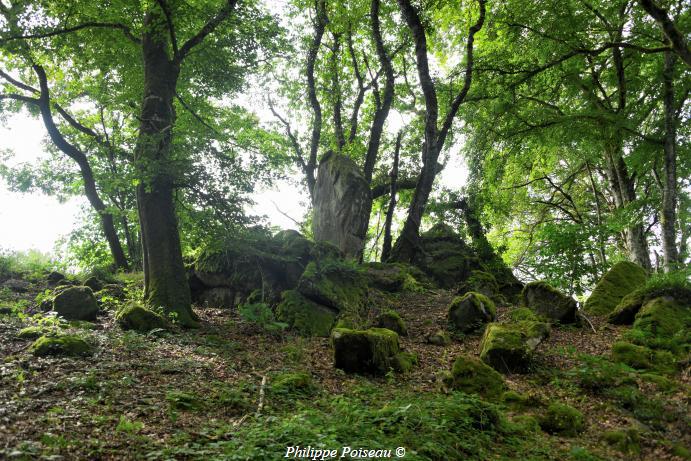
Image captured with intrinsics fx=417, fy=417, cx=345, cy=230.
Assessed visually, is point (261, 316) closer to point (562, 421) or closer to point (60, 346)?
point (60, 346)

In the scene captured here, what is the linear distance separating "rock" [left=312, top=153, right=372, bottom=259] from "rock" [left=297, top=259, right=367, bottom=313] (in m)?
3.52

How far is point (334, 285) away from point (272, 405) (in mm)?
5111

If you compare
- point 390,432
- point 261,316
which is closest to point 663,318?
point 390,432

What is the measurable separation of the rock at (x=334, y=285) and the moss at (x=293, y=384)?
11.8ft

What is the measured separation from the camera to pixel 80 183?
1816 centimetres

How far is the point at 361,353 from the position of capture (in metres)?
7.01

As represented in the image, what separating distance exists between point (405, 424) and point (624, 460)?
7.48ft

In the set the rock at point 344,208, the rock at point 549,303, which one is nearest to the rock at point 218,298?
the rock at point 344,208

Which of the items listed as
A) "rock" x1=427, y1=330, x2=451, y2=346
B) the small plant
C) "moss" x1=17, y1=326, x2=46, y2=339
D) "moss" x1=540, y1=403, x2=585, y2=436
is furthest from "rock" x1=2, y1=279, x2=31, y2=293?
"moss" x1=540, y1=403, x2=585, y2=436

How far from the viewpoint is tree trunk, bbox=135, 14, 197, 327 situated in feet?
29.6

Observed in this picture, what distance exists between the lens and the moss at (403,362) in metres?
7.05

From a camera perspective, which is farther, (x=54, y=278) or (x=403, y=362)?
(x=54, y=278)

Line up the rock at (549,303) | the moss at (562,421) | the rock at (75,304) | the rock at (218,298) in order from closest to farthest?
the moss at (562,421) < the rock at (75,304) < the rock at (549,303) < the rock at (218,298)

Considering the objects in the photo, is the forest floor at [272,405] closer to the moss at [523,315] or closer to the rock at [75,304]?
the rock at [75,304]
